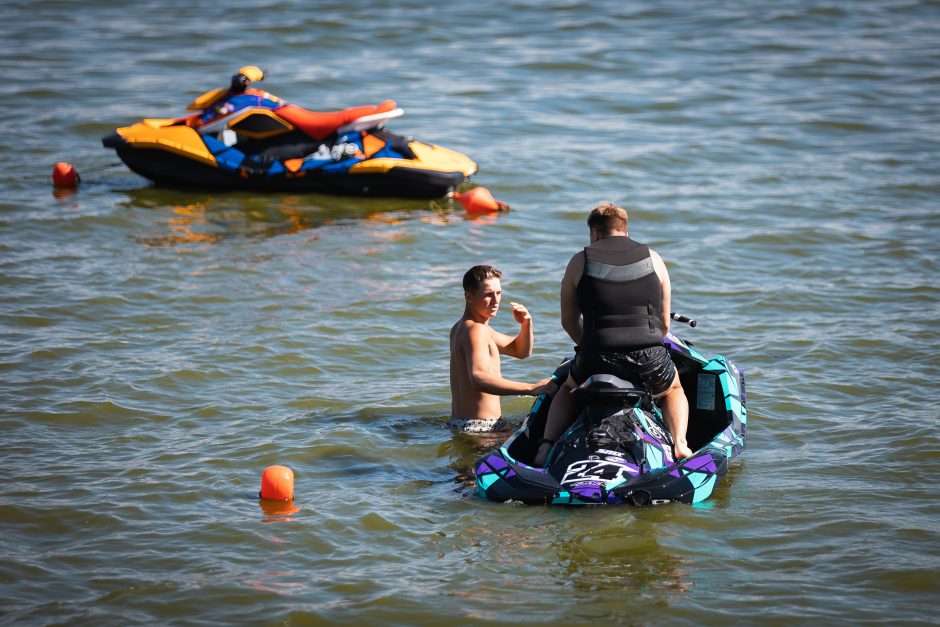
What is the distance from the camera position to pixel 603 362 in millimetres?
7004

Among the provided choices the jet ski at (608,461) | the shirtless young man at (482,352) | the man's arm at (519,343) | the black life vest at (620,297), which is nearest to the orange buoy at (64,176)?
the shirtless young man at (482,352)

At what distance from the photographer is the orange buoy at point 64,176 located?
15141mm

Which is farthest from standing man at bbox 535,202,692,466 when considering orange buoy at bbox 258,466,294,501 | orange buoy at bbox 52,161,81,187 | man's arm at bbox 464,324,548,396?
orange buoy at bbox 52,161,81,187

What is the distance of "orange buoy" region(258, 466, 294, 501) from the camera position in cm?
722

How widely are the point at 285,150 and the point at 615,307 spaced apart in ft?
27.6

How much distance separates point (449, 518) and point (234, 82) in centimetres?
867

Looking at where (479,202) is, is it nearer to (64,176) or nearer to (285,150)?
(285,150)

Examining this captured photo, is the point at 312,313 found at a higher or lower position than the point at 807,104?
lower

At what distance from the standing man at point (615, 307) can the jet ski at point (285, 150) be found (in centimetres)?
735

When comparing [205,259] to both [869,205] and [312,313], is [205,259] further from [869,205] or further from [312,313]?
[869,205]

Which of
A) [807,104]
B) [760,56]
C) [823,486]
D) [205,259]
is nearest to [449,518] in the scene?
[823,486]

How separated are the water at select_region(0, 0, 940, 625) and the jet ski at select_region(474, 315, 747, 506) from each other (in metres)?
0.23

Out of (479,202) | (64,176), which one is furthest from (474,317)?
(64,176)

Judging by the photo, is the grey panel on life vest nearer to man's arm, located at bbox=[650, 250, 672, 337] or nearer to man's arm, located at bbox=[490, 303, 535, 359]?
man's arm, located at bbox=[650, 250, 672, 337]
